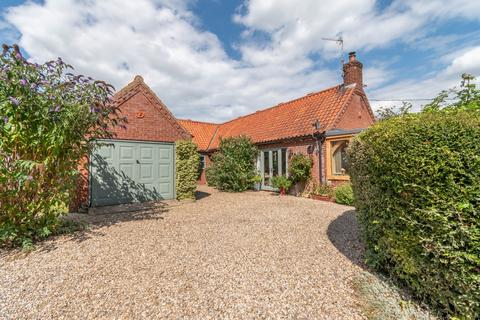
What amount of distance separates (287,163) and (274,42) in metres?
5.99

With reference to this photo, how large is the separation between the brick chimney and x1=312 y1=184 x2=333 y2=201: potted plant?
6.07 meters

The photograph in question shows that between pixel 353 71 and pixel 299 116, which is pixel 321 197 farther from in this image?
pixel 353 71

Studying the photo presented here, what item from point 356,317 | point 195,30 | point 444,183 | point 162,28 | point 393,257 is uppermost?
point 195,30

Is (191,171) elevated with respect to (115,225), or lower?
elevated

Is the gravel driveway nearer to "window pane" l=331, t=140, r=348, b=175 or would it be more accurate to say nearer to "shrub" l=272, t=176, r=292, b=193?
"window pane" l=331, t=140, r=348, b=175

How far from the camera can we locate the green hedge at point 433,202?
2027 millimetres

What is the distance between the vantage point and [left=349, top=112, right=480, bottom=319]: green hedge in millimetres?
2027

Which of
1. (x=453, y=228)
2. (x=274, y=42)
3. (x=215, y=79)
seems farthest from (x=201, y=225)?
(x=215, y=79)

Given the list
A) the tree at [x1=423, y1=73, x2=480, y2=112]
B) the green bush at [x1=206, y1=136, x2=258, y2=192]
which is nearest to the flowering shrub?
the tree at [x1=423, y1=73, x2=480, y2=112]

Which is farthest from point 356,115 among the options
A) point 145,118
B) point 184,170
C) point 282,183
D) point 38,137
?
point 38,137

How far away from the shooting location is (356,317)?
2.40 meters

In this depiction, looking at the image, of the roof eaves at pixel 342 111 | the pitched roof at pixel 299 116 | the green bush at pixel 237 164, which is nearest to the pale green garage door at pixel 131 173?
the green bush at pixel 237 164

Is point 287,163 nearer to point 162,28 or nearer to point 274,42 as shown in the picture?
point 274,42

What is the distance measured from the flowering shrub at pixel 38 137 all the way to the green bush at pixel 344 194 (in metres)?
8.37
